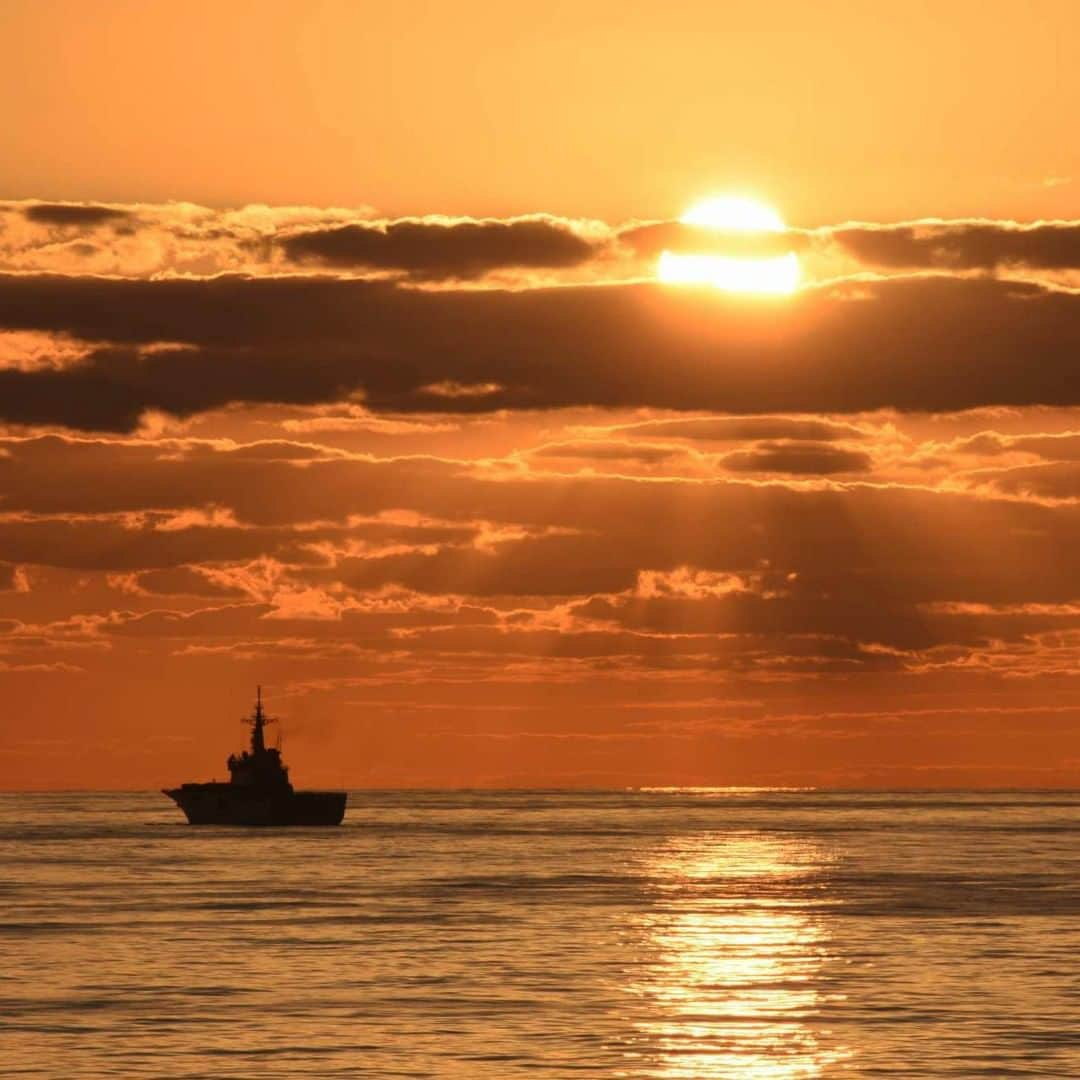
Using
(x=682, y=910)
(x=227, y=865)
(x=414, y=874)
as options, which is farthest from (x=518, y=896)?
(x=227, y=865)

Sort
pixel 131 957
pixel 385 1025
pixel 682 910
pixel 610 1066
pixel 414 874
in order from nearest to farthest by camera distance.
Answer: pixel 610 1066, pixel 385 1025, pixel 131 957, pixel 682 910, pixel 414 874

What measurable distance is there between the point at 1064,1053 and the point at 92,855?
145602 mm

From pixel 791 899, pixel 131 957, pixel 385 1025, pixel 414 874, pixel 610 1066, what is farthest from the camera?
pixel 414 874

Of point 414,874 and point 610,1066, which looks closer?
point 610,1066

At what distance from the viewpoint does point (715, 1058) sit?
195ft

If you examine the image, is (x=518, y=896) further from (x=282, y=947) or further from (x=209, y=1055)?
(x=209, y=1055)

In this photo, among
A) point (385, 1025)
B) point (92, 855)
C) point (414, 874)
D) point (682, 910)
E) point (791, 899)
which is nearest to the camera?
point (385, 1025)

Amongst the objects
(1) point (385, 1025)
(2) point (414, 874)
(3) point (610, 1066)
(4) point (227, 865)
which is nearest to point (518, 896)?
(2) point (414, 874)

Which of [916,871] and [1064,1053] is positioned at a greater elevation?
[916,871]

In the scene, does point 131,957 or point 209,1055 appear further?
point 131,957

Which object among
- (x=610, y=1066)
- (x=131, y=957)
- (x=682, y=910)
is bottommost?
(x=610, y=1066)

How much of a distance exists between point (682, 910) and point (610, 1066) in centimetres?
6032

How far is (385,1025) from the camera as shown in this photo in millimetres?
65562

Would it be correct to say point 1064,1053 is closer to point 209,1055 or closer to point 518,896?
point 209,1055
